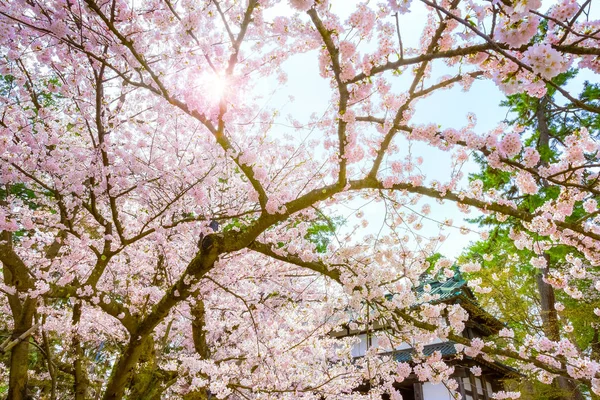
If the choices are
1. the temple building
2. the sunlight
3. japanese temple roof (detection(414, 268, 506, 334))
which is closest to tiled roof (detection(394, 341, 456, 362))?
the temple building

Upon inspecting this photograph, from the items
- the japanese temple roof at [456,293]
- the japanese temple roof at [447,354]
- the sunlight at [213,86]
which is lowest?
the japanese temple roof at [447,354]

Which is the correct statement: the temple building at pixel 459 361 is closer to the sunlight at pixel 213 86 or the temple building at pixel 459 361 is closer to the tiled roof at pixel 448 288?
the tiled roof at pixel 448 288

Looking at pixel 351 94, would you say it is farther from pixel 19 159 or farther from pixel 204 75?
pixel 19 159

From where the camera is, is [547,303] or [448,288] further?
[448,288]

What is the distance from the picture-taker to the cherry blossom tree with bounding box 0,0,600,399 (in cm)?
310

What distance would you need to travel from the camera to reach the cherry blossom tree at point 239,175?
310 cm

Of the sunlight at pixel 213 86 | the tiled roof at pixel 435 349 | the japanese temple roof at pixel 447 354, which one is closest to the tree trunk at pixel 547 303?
the japanese temple roof at pixel 447 354

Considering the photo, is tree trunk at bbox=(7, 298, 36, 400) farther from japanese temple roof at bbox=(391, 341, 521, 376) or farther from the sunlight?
japanese temple roof at bbox=(391, 341, 521, 376)

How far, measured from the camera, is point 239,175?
936 centimetres

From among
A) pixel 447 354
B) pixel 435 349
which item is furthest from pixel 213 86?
pixel 435 349

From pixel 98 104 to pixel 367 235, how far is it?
556 cm

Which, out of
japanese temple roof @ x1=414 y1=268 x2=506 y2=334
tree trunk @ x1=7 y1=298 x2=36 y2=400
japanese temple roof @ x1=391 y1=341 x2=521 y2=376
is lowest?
tree trunk @ x1=7 y1=298 x2=36 y2=400

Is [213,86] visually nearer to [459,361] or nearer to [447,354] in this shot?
[447,354]

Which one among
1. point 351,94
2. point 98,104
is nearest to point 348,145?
point 351,94
